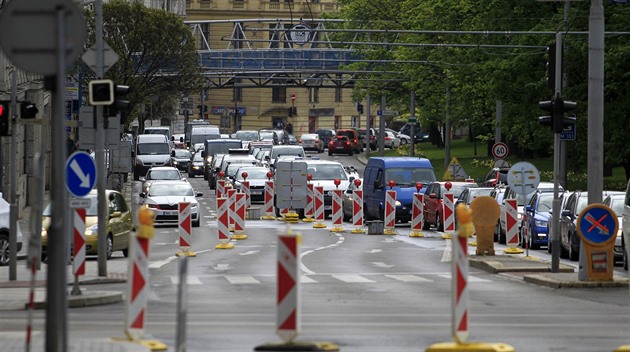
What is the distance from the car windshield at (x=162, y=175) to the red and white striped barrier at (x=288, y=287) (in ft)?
152

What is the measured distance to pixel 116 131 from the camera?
1154 inches

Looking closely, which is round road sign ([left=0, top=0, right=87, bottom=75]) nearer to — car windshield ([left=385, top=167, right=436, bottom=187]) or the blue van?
the blue van

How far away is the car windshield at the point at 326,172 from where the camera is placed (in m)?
53.7

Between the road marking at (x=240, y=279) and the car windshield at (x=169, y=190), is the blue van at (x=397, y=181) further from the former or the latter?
the road marking at (x=240, y=279)

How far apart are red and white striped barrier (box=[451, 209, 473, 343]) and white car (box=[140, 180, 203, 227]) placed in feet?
105

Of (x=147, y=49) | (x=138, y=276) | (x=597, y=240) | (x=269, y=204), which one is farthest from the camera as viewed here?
(x=147, y=49)

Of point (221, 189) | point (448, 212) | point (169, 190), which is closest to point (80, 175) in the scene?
point (448, 212)

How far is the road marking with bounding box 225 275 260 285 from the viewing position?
25.2 metres

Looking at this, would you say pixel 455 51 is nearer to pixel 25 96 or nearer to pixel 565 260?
pixel 25 96

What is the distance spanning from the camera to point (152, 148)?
8000 centimetres

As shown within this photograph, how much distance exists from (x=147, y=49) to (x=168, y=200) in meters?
20.9

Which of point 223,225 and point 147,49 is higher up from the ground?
point 147,49

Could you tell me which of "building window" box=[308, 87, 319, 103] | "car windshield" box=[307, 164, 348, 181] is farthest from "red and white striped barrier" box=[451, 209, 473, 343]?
"building window" box=[308, 87, 319, 103]

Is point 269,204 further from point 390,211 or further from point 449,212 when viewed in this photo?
point 449,212
